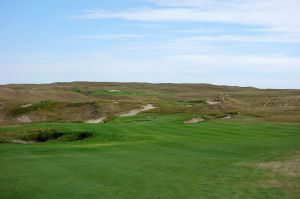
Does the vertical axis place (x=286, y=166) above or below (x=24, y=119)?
above

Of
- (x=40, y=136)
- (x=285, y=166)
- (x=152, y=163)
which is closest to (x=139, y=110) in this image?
(x=40, y=136)

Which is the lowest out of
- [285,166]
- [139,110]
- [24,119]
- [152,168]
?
[24,119]

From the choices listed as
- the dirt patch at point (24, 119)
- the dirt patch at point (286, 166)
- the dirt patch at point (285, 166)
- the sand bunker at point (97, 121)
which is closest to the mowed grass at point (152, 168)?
the dirt patch at point (285, 166)

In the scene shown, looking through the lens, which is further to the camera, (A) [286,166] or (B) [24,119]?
(B) [24,119]

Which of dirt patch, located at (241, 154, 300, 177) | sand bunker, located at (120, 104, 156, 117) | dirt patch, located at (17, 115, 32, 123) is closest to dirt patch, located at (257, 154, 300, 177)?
dirt patch, located at (241, 154, 300, 177)

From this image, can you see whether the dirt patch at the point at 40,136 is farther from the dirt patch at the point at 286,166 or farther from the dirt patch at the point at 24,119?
the dirt patch at the point at 24,119

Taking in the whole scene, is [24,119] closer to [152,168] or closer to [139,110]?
[139,110]

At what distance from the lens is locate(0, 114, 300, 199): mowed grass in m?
15.9

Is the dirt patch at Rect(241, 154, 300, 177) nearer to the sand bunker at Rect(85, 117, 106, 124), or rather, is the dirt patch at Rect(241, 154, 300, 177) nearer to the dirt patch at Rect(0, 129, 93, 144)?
the dirt patch at Rect(0, 129, 93, 144)

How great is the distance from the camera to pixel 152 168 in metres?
20.2

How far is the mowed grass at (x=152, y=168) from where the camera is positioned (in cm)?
1593

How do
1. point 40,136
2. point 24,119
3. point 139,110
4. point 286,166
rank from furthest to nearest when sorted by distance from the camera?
1. point 139,110
2. point 24,119
3. point 40,136
4. point 286,166

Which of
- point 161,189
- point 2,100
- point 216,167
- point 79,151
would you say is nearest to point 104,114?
point 2,100

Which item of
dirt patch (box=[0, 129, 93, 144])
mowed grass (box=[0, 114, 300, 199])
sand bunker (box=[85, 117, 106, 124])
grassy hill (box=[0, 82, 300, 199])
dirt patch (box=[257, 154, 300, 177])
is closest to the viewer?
mowed grass (box=[0, 114, 300, 199])
